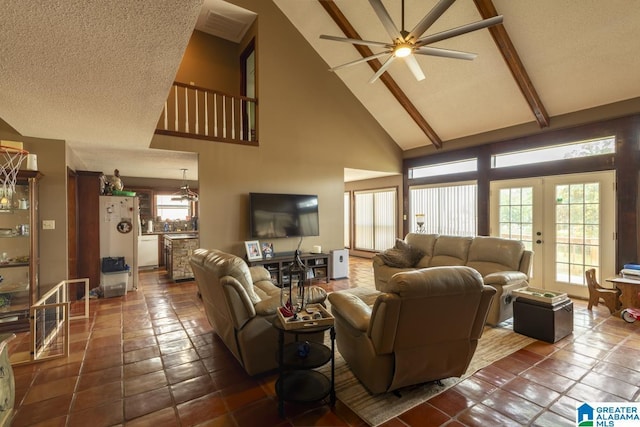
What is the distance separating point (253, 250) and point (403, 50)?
3.67 meters

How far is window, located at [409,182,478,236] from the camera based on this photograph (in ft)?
20.1

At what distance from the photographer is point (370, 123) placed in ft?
22.0

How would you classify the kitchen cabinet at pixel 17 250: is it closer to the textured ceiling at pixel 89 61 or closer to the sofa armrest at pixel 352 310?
the textured ceiling at pixel 89 61

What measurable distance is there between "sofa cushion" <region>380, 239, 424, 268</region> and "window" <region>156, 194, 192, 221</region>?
600cm

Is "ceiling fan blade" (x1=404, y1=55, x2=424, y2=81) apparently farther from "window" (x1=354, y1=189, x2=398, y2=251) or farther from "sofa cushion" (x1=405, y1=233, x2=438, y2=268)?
"window" (x1=354, y1=189, x2=398, y2=251)

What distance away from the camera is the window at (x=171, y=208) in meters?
7.86

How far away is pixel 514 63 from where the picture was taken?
4215mm

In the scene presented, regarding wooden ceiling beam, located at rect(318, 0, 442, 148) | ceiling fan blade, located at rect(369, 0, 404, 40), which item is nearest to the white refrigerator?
wooden ceiling beam, located at rect(318, 0, 442, 148)

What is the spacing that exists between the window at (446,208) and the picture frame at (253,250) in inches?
137

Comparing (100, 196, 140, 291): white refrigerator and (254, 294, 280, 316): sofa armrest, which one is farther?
(100, 196, 140, 291): white refrigerator

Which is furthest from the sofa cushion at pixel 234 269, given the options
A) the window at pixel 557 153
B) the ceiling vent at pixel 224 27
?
the window at pixel 557 153

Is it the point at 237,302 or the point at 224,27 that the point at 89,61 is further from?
the point at 224,27

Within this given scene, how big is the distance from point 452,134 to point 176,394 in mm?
6375

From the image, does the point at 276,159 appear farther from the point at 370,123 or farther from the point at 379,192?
the point at 379,192
